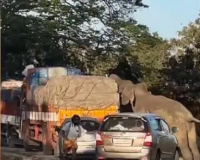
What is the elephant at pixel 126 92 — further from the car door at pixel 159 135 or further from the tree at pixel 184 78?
the tree at pixel 184 78

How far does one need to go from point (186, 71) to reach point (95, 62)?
18.8 feet

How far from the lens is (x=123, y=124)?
760 inches

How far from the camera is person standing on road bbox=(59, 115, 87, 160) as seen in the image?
21.7 metres

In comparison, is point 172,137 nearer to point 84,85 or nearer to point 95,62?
point 84,85

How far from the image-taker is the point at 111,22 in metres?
43.3

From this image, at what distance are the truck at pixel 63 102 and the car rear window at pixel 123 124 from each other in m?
5.93

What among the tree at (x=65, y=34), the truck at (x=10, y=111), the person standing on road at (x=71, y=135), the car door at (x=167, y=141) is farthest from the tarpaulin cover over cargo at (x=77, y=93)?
the tree at (x=65, y=34)

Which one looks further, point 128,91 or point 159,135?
point 128,91

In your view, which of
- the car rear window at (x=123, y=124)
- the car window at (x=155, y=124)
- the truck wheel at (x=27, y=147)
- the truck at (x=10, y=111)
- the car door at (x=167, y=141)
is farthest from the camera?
the truck at (x=10, y=111)

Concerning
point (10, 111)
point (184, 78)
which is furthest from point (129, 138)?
point (184, 78)

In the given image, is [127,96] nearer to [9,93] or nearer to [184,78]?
[9,93]

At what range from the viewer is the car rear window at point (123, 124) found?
62.8 feet

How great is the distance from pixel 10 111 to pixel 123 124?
1256cm

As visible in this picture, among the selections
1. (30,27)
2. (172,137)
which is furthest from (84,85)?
(30,27)
